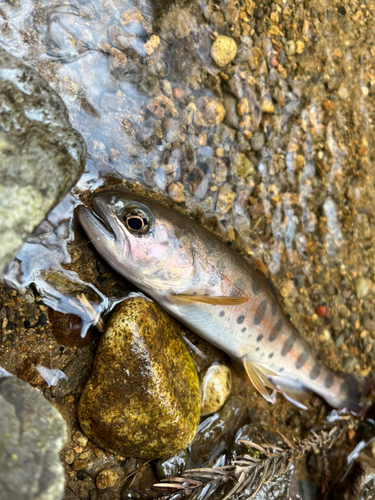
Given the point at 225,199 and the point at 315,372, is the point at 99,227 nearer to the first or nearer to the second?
the point at 225,199

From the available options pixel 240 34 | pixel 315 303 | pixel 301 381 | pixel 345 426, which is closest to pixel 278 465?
pixel 301 381

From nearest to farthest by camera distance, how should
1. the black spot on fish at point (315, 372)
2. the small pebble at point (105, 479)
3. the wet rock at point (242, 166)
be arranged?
the small pebble at point (105, 479)
the wet rock at point (242, 166)
the black spot on fish at point (315, 372)

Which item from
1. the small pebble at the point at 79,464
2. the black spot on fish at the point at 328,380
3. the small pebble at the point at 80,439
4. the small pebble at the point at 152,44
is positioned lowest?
the small pebble at the point at 79,464

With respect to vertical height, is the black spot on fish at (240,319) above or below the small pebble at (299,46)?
below

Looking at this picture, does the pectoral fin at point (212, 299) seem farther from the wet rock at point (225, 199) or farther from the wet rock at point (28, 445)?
the wet rock at point (28, 445)

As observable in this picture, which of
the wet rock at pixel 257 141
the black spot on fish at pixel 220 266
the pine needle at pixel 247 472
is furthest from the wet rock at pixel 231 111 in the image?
the pine needle at pixel 247 472

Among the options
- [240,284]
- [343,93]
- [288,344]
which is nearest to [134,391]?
[240,284]
